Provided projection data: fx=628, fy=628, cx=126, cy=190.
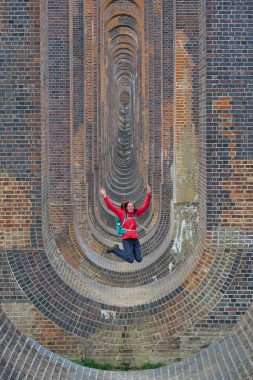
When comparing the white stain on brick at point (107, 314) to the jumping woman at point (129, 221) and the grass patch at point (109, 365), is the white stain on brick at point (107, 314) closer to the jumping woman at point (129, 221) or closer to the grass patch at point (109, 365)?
the grass patch at point (109, 365)

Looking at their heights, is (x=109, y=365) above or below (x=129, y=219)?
below

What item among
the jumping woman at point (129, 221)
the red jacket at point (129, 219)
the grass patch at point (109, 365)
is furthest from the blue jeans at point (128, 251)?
the grass patch at point (109, 365)

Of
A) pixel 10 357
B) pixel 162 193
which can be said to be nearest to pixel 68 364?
pixel 10 357

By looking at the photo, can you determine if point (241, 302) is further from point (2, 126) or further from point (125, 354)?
point (2, 126)

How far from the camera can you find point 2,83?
24.8 feet

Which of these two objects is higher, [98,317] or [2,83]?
[2,83]

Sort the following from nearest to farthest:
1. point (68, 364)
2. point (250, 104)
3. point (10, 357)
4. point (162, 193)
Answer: point (10, 357)
point (68, 364)
point (250, 104)
point (162, 193)

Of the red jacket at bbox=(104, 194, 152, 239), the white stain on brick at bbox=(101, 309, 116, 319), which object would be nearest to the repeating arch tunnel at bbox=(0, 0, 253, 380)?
the white stain on brick at bbox=(101, 309, 116, 319)

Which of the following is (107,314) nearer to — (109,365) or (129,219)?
(109,365)

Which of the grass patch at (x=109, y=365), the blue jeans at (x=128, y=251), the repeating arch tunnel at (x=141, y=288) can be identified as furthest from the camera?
the blue jeans at (x=128, y=251)

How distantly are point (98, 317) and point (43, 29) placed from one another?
4130mm

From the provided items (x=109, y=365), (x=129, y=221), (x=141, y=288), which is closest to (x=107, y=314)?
(x=109, y=365)

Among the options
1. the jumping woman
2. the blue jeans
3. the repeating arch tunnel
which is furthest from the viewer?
the blue jeans

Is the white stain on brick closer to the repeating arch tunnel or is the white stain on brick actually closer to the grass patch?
the repeating arch tunnel
